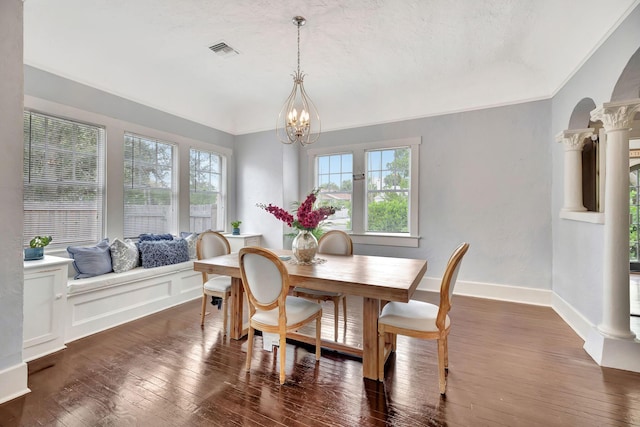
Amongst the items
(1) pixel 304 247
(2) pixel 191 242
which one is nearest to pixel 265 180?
(2) pixel 191 242

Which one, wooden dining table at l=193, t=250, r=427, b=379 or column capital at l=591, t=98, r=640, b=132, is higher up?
column capital at l=591, t=98, r=640, b=132

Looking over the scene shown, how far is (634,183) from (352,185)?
5.75 metres

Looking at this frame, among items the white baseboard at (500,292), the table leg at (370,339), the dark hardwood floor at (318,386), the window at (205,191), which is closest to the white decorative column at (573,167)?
the white baseboard at (500,292)

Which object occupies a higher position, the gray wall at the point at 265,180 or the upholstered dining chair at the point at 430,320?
the gray wall at the point at 265,180

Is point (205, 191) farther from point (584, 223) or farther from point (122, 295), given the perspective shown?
point (584, 223)

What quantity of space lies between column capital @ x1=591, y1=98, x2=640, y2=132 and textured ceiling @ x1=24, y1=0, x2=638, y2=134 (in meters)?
0.68

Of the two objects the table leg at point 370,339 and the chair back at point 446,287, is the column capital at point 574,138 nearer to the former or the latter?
the chair back at point 446,287

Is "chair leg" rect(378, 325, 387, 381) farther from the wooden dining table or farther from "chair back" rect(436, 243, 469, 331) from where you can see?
"chair back" rect(436, 243, 469, 331)

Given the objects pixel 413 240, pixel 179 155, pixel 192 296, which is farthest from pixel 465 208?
pixel 179 155

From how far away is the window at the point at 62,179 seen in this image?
2918 millimetres

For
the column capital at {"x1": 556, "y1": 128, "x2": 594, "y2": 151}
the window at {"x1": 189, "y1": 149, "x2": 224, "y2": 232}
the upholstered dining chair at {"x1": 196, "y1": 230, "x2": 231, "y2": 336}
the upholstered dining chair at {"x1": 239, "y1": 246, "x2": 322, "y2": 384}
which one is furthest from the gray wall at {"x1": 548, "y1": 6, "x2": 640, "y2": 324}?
the window at {"x1": 189, "y1": 149, "x2": 224, "y2": 232}

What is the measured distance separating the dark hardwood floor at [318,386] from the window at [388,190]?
7.00 feet

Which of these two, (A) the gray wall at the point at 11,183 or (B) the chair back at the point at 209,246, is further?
(B) the chair back at the point at 209,246

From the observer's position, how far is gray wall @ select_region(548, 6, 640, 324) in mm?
2267
